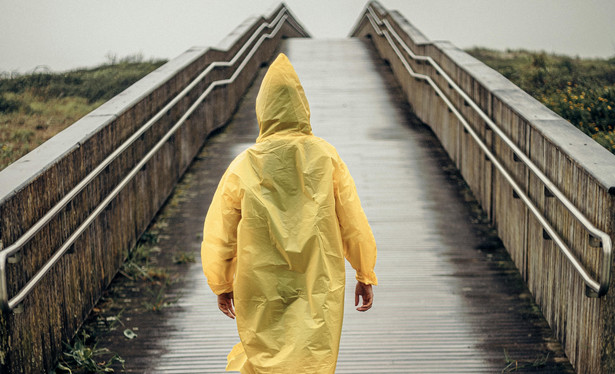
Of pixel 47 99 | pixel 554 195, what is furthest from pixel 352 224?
pixel 47 99

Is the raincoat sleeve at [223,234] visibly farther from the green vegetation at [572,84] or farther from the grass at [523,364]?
the green vegetation at [572,84]

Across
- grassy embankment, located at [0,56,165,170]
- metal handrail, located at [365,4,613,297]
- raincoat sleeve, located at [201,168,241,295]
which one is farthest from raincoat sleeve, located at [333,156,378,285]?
grassy embankment, located at [0,56,165,170]

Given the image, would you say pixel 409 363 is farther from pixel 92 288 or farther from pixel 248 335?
pixel 92 288

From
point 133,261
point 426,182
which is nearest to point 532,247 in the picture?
point 426,182

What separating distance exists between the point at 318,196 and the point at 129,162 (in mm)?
3340

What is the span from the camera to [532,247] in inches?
197

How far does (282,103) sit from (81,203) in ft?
7.64

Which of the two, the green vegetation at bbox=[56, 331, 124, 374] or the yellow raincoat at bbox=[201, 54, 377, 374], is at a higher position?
the yellow raincoat at bbox=[201, 54, 377, 374]

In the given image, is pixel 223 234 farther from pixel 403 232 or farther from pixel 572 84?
pixel 572 84

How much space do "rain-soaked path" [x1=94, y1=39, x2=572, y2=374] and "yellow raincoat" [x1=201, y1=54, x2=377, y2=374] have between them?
1.50 m

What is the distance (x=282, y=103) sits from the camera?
2932mm

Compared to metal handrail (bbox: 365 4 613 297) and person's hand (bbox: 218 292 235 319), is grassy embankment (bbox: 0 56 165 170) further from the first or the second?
person's hand (bbox: 218 292 235 319)

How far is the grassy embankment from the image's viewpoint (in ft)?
28.7

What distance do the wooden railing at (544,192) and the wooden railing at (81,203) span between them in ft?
9.66
